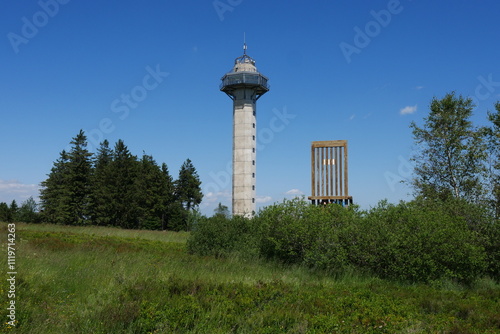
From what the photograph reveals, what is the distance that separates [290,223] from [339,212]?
6.40 ft

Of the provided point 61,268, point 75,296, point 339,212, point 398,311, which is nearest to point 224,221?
point 339,212

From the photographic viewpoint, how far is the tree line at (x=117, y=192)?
51.5 meters

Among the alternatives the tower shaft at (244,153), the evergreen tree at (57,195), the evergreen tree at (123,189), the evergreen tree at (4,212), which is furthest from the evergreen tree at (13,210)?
the tower shaft at (244,153)

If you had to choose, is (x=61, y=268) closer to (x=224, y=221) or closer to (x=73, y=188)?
(x=224, y=221)

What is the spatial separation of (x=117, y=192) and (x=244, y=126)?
20.3 m

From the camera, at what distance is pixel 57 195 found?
173 ft

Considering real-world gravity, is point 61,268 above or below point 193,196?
below

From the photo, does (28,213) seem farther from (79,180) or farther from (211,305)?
(211,305)

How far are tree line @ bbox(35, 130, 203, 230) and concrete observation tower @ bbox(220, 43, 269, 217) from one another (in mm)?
10094

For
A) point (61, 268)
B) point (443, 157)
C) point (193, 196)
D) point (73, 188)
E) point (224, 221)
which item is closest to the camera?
point (61, 268)

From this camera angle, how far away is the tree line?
169ft

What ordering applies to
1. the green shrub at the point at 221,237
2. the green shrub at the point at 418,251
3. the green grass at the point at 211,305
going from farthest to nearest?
the green shrub at the point at 221,237 < the green shrub at the point at 418,251 < the green grass at the point at 211,305

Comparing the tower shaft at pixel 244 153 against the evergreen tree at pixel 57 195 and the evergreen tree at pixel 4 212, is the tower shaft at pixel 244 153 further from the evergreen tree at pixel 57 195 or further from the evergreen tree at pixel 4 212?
the evergreen tree at pixel 4 212

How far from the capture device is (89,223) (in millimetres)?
52562
